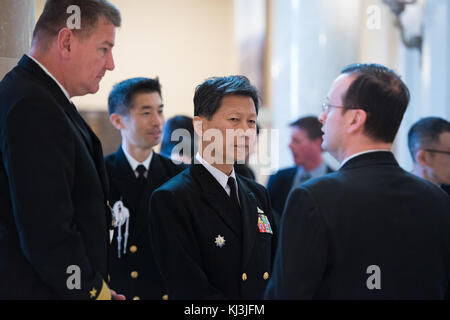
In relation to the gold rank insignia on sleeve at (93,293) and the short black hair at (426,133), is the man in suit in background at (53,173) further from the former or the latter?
the short black hair at (426,133)

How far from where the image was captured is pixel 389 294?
1.78 metres

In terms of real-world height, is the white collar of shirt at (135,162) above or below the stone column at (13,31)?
below

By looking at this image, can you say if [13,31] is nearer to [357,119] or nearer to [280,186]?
[357,119]

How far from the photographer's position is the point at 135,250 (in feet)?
9.70

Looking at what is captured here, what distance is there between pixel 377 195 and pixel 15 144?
117 cm

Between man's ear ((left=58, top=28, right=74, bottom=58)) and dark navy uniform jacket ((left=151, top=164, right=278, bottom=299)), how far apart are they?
619 mm

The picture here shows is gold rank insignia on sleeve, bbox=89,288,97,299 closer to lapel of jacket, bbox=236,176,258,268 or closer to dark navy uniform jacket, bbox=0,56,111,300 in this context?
dark navy uniform jacket, bbox=0,56,111,300

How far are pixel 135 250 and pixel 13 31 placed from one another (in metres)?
1.27

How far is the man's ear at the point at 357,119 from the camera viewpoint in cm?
187

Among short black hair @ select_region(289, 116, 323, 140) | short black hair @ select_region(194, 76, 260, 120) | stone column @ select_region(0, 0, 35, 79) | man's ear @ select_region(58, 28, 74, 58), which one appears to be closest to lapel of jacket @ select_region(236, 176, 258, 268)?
short black hair @ select_region(194, 76, 260, 120)

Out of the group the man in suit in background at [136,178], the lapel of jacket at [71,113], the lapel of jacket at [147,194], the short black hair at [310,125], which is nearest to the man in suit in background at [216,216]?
the lapel of jacket at [71,113]

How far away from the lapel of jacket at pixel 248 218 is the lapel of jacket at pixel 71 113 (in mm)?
558

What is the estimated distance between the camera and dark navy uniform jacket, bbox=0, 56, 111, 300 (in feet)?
5.74

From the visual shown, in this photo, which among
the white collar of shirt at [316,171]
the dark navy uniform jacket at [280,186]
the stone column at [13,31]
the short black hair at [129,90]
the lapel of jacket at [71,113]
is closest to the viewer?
the lapel of jacket at [71,113]
